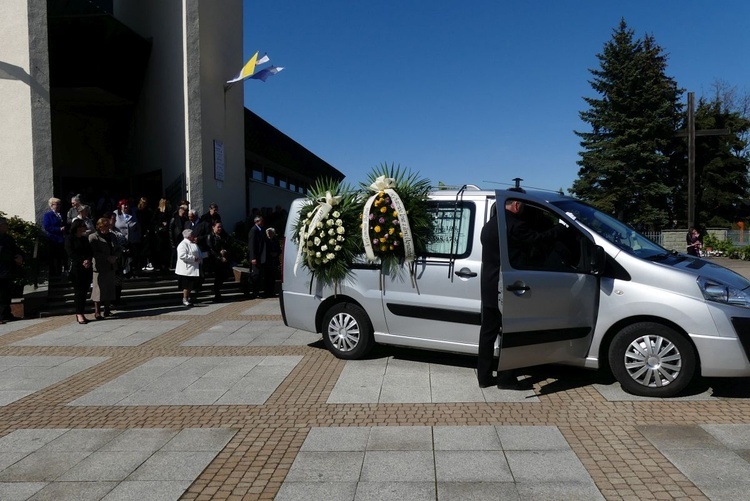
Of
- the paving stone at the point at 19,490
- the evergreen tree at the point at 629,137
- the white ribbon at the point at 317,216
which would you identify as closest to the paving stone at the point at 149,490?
the paving stone at the point at 19,490

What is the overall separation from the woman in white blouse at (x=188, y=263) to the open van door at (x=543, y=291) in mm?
7811

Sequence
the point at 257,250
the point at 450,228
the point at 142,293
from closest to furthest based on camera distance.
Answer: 1. the point at 450,228
2. the point at 142,293
3. the point at 257,250

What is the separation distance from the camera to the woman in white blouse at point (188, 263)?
11.8 meters

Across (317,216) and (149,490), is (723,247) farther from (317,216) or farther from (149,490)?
(149,490)

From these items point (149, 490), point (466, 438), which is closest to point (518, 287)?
point (466, 438)

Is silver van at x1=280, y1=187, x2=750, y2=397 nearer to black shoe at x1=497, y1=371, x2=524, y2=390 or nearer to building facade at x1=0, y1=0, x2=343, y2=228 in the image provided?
black shoe at x1=497, y1=371, x2=524, y2=390

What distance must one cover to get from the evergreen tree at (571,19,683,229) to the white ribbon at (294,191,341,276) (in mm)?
33305

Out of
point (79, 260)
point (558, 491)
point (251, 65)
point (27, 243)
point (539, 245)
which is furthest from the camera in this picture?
point (251, 65)

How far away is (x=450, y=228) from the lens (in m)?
6.35

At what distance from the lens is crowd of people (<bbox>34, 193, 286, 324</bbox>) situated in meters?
10.3

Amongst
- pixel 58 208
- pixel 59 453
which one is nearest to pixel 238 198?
pixel 58 208

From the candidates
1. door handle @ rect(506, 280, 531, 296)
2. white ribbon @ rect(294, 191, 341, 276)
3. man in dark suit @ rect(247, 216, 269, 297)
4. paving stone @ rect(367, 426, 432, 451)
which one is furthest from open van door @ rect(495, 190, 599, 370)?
man in dark suit @ rect(247, 216, 269, 297)

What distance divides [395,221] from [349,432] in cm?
251

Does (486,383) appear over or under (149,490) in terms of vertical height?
over
